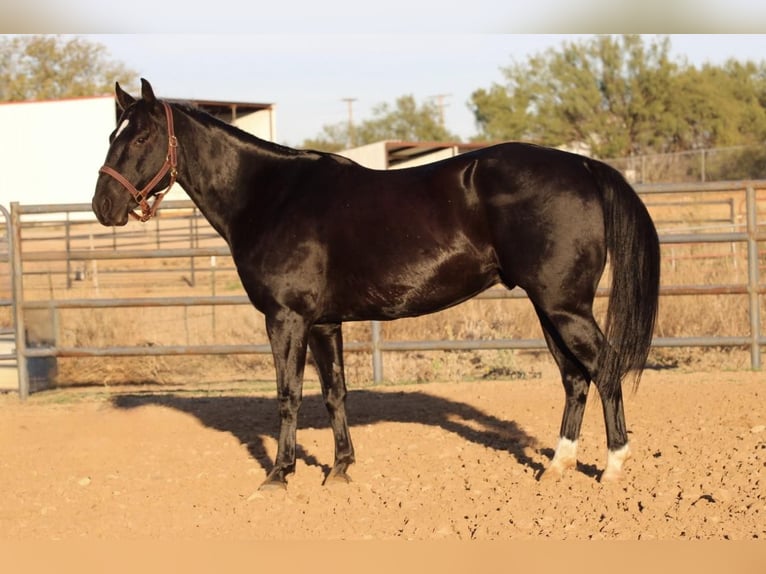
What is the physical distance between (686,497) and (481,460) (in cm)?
144

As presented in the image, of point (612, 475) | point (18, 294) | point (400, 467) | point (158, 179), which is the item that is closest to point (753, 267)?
point (612, 475)

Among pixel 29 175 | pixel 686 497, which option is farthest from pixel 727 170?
pixel 686 497

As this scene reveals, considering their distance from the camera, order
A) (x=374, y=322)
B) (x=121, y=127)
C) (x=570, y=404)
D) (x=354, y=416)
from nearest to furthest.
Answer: (x=570, y=404), (x=121, y=127), (x=354, y=416), (x=374, y=322)

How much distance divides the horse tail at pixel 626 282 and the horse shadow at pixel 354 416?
92 centimetres

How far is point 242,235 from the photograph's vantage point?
5355 mm

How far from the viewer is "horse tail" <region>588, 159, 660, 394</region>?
484 cm

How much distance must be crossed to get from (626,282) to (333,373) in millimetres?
1784

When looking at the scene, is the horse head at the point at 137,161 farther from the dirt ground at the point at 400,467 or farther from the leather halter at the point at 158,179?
the dirt ground at the point at 400,467

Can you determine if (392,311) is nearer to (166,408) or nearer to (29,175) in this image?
(166,408)

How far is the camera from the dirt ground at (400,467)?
14.1ft

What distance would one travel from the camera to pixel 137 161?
529 cm

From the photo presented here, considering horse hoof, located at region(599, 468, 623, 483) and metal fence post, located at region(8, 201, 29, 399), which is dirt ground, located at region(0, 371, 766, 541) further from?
metal fence post, located at region(8, 201, 29, 399)

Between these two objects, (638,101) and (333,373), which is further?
(638,101)

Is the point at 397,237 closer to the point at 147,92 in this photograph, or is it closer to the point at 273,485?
the point at 273,485
